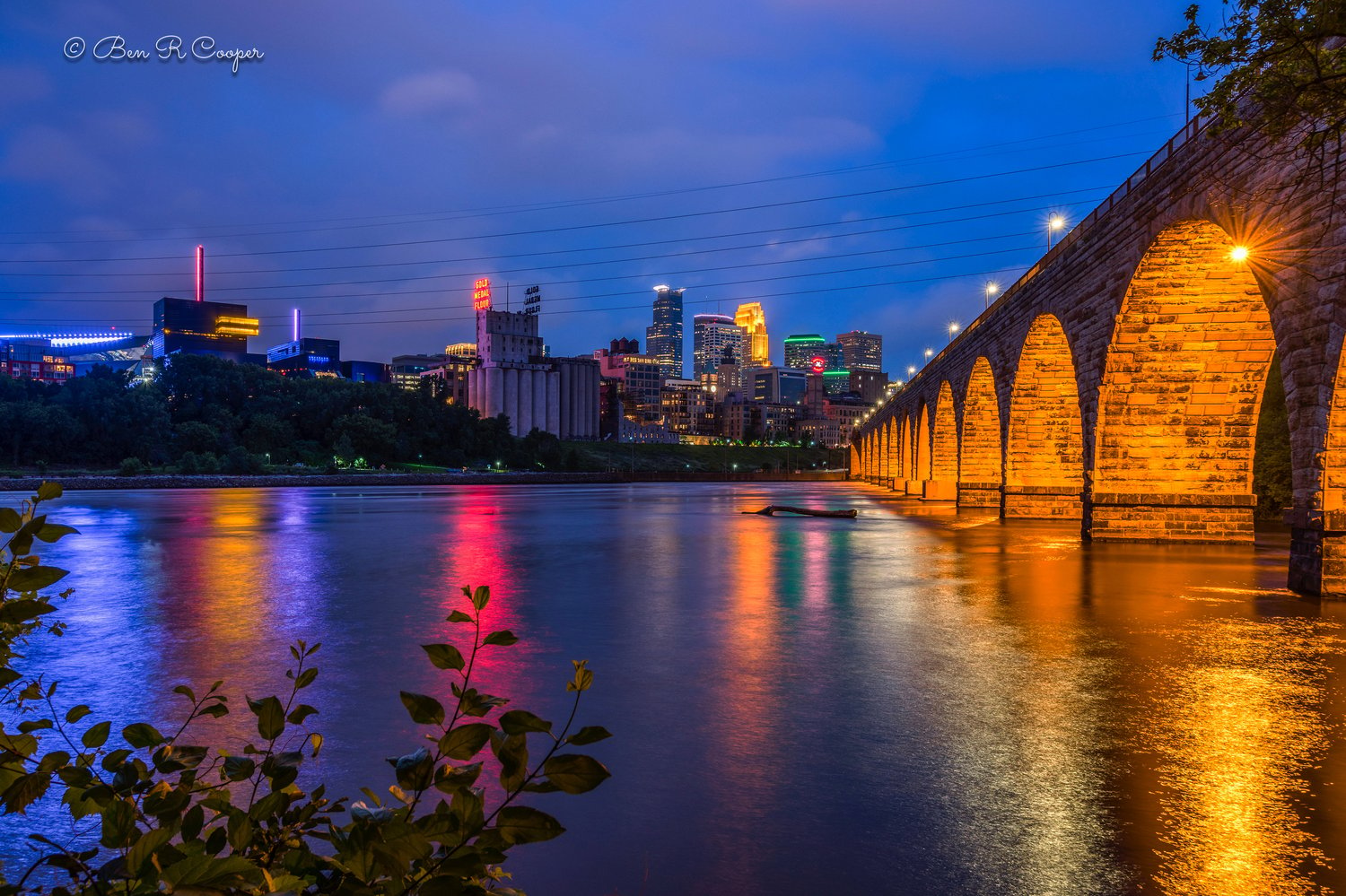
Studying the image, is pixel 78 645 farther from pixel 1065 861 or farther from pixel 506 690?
pixel 1065 861

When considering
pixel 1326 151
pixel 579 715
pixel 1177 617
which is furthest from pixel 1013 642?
pixel 1326 151

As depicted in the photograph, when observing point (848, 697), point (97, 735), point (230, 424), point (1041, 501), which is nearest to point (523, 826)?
point (97, 735)

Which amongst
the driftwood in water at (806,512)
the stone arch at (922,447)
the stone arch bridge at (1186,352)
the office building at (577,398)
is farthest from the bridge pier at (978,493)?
Answer: the office building at (577,398)

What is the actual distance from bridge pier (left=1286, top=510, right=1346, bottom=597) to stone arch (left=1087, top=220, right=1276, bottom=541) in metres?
8.17

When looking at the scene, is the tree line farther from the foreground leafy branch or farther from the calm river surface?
the foreground leafy branch

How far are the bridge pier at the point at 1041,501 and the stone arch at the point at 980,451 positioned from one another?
11.1 meters

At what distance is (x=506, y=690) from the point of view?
26.4 feet

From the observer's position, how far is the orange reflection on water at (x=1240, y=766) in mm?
4570

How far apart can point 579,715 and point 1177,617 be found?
968 centimetres

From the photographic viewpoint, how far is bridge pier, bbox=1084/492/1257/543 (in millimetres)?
23531

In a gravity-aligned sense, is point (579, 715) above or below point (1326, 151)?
below

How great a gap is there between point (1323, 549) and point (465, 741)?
54.7 ft

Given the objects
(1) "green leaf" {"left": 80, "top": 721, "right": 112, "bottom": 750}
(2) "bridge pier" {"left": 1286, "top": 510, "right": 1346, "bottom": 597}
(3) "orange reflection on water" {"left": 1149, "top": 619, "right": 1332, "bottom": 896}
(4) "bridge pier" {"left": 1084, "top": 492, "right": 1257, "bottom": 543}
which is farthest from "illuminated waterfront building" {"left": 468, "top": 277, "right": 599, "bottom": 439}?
(1) "green leaf" {"left": 80, "top": 721, "right": 112, "bottom": 750}

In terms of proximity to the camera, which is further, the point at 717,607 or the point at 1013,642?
the point at 717,607
